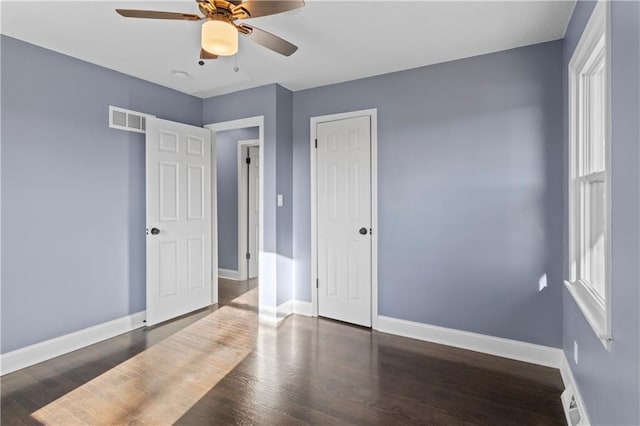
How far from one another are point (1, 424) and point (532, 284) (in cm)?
368

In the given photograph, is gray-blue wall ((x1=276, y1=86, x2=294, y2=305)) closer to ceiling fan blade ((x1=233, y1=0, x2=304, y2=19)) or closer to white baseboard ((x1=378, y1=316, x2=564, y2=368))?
white baseboard ((x1=378, y1=316, x2=564, y2=368))

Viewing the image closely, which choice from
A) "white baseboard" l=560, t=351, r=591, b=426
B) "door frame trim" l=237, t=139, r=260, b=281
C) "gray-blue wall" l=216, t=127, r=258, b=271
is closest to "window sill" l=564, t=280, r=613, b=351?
"white baseboard" l=560, t=351, r=591, b=426

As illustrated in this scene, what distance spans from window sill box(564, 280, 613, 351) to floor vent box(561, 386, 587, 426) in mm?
579

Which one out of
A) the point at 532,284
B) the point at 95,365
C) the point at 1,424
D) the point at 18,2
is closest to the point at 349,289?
the point at 532,284

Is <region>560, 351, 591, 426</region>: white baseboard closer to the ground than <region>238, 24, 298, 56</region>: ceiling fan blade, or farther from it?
closer to the ground

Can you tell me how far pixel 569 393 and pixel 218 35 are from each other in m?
2.97

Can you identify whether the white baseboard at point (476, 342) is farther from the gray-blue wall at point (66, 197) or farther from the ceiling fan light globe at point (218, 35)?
the ceiling fan light globe at point (218, 35)

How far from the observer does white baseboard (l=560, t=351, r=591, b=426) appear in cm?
189

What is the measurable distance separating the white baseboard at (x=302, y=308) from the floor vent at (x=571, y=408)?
2367 millimetres

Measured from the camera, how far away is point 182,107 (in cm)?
407

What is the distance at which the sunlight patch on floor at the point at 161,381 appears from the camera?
2.10 meters

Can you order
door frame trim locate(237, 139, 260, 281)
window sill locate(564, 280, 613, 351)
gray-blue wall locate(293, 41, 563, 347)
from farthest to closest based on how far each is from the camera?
door frame trim locate(237, 139, 260, 281), gray-blue wall locate(293, 41, 563, 347), window sill locate(564, 280, 613, 351)

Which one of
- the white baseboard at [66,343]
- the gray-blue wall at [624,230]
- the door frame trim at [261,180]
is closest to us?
the gray-blue wall at [624,230]

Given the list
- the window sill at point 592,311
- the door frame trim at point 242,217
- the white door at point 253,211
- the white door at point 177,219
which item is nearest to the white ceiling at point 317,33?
the white door at point 177,219
